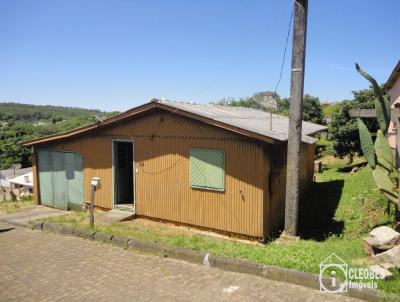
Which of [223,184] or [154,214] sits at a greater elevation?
[223,184]

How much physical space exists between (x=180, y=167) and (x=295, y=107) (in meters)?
3.89

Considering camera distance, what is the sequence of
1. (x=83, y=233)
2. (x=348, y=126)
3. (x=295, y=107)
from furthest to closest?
(x=348, y=126)
(x=83, y=233)
(x=295, y=107)

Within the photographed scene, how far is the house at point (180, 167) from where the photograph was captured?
9359 mm

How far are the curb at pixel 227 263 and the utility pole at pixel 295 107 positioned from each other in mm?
2638

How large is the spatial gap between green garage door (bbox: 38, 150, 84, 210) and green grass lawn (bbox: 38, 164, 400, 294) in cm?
115

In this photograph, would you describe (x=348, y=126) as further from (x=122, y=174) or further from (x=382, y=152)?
(x=122, y=174)

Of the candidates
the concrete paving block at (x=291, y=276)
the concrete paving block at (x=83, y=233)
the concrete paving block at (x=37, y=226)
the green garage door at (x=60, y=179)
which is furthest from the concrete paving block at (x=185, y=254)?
the green garage door at (x=60, y=179)

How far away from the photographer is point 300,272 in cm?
591

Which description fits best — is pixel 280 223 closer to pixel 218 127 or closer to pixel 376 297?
pixel 218 127

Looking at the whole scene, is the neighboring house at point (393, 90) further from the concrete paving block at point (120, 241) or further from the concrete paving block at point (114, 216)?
the concrete paving block at point (120, 241)

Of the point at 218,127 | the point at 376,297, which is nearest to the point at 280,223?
the point at 218,127

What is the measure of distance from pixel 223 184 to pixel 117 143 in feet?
14.9

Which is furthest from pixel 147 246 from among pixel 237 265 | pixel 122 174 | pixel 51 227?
pixel 122 174

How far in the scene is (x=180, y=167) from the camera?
10.5m
